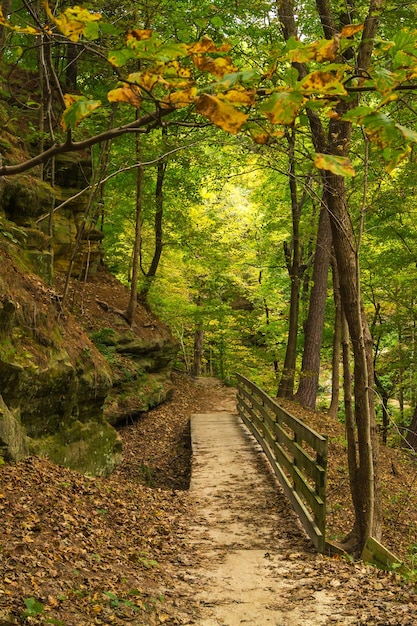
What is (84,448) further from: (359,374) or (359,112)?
(359,112)

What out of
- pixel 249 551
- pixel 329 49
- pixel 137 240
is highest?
pixel 137 240

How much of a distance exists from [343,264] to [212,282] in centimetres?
1653

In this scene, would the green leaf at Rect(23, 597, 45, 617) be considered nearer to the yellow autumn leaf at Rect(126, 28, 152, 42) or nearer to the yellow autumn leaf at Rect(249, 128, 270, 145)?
the yellow autumn leaf at Rect(249, 128, 270, 145)

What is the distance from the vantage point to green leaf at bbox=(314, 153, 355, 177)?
6.40 feet

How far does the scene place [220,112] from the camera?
1872mm

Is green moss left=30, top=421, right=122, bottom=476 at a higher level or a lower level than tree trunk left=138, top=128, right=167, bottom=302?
lower

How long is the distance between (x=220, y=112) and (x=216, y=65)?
0.35 m

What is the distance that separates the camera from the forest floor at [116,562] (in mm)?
3662

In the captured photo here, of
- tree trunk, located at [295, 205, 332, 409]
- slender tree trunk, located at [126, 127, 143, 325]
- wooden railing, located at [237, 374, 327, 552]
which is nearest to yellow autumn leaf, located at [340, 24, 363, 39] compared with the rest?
wooden railing, located at [237, 374, 327, 552]

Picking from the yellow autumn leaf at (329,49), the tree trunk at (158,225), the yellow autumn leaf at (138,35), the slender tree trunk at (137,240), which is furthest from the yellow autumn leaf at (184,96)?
the tree trunk at (158,225)

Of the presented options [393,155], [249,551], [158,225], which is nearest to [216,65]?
[393,155]

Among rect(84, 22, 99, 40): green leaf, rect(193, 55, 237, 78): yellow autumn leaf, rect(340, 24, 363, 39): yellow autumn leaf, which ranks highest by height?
rect(340, 24, 363, 39): yellow autumn leaf

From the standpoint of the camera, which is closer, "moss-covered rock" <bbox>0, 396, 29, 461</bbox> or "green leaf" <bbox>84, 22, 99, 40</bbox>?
"green leaf" <bbox>84, 22, 99, 40</bbox>

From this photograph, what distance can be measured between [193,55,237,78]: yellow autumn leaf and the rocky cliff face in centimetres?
469
